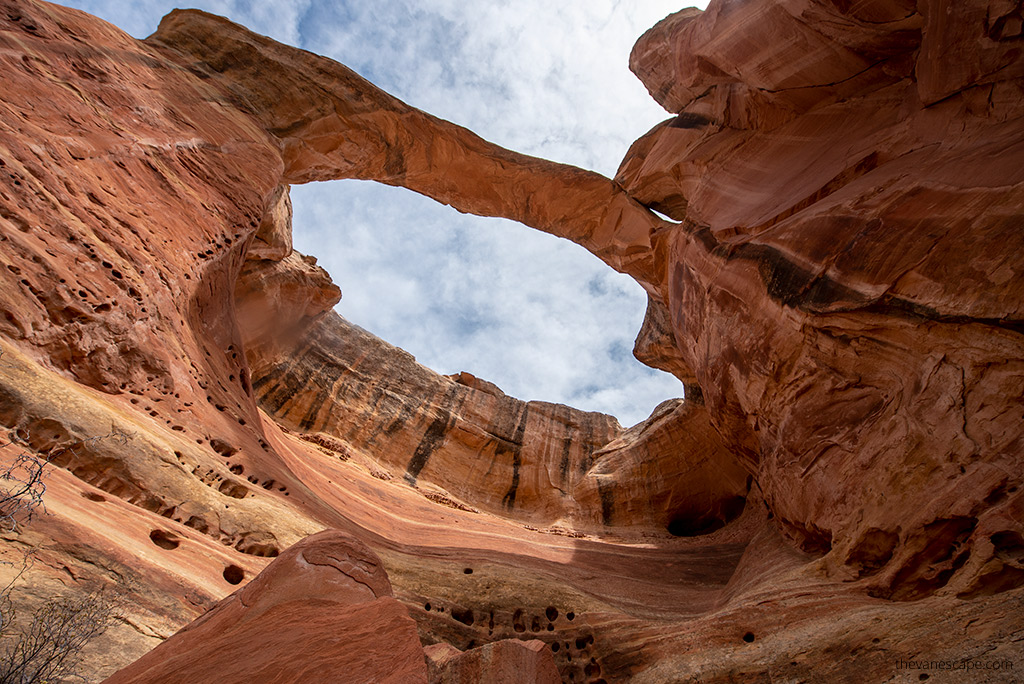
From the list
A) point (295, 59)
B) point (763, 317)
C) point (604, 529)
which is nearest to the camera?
point (763, 317)

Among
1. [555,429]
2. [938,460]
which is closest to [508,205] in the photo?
[555,429]

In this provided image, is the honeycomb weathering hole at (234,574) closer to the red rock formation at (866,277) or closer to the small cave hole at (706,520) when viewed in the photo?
the red rock formation at (866,277)

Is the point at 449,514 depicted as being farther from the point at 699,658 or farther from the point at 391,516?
the point at 699,658

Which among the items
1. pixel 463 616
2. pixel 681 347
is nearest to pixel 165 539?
pixel 463 616

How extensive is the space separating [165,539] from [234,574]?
2.38 feet

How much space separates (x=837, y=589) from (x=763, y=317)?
3915mm

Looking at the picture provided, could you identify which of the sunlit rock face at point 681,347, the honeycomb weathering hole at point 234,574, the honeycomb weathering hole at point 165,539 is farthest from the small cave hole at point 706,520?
the honeycomb weathering hole at point 165,539

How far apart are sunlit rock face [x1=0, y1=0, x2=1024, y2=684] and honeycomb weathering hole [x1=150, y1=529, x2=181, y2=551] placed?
4 cm

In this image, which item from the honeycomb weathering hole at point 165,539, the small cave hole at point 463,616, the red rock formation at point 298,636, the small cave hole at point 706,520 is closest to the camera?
the red rock formation at point 298,636

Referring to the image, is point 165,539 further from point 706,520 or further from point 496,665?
point 706,520

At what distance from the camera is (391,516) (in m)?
11.7

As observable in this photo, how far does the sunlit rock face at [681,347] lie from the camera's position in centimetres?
465

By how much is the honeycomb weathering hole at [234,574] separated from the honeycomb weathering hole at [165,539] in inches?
20.6

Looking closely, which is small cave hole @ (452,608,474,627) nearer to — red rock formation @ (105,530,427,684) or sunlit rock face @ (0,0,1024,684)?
sunlit rock face @ (0,0,1024,684)
